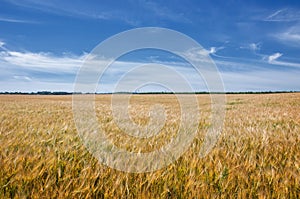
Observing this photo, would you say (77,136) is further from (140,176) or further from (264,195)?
(264,195)

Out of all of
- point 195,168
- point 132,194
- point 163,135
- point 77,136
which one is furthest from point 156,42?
point 132,194

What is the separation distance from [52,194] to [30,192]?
A: 0.77 feet

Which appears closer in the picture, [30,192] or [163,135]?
[30,192]

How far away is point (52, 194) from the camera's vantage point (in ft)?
7.01

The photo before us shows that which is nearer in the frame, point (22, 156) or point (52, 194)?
point (52, 194)

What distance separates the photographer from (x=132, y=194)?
2.20m

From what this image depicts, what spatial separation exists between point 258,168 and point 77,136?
122 inches

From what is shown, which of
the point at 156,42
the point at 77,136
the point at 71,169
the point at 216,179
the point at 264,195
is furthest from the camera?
the point at 156,42

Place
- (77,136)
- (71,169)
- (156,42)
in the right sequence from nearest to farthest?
1. (71,169)
2. (77,136)
3. (156,42)

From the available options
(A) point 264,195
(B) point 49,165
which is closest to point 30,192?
(B) point 49,165

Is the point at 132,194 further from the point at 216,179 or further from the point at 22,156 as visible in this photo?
the point at 22,156

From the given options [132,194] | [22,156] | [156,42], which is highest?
[156,42]

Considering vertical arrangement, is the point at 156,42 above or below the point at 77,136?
above

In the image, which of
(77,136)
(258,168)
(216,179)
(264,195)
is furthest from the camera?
(77,136)
